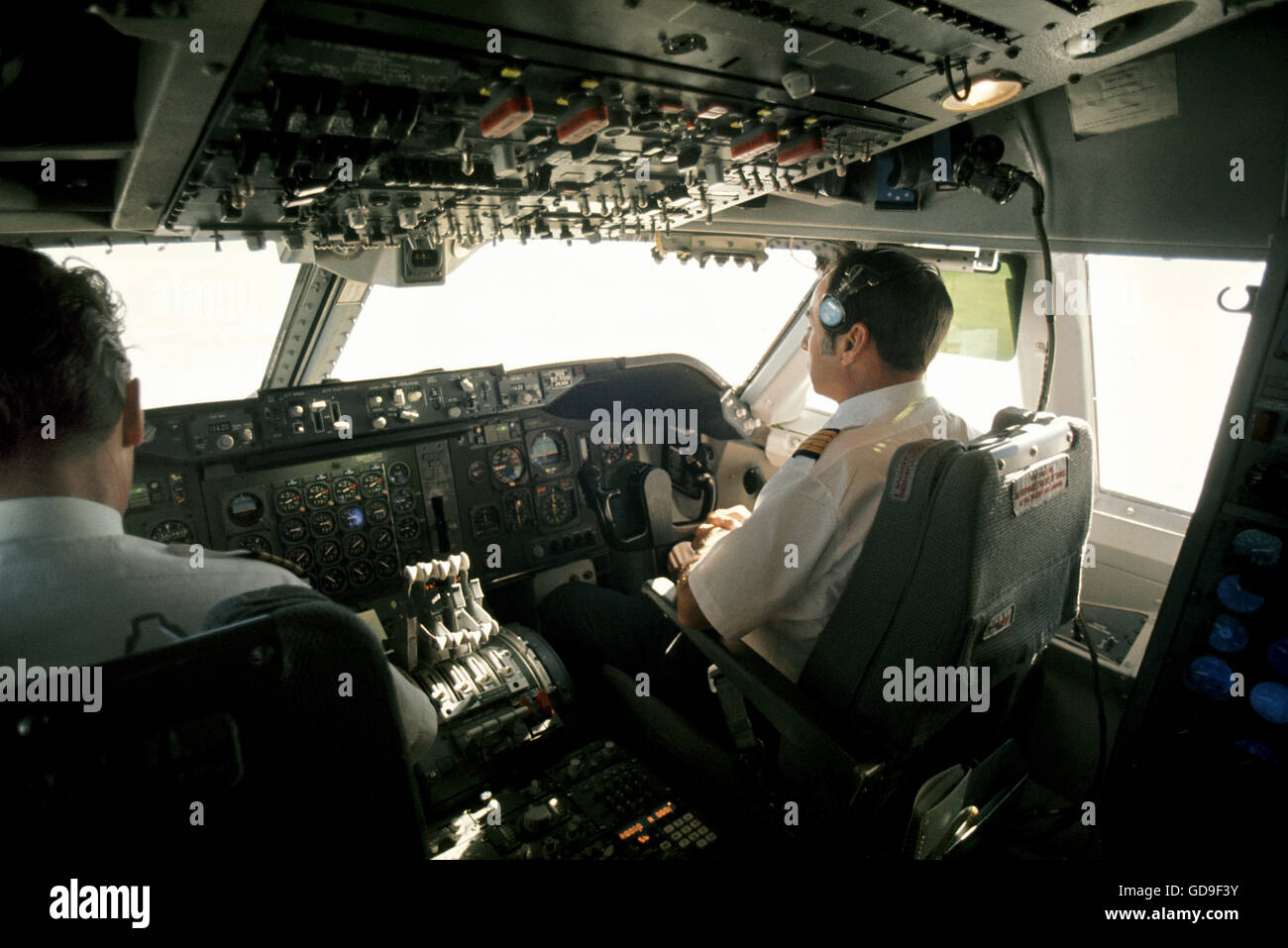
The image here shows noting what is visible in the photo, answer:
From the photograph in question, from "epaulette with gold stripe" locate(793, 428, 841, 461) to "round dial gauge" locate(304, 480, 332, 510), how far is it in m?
1.80

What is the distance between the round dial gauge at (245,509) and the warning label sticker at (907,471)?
2198 millimetres

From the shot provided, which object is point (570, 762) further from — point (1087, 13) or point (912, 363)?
point (1087, 13)

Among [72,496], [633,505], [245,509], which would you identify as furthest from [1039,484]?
[245,509]

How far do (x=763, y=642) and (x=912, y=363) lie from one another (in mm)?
815

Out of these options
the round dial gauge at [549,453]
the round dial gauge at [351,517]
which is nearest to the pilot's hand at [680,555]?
the round dial gauge at [549,453]

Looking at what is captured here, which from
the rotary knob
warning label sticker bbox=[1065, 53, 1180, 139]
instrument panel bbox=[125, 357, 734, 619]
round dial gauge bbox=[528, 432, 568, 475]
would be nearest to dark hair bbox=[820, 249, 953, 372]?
warning label sticker bbox=[1065, 53, 1180, 139]

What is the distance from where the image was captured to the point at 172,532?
237 centimetres

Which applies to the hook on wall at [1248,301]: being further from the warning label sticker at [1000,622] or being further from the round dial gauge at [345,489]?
the round dial gauge at [345,489]

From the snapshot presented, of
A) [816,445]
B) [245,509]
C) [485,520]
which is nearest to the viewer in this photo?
[816,445]

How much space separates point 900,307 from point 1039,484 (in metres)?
0.60

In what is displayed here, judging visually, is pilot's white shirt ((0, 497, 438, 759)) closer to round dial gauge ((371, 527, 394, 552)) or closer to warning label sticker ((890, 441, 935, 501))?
warning label sticker ((890, 441, 935, 501))

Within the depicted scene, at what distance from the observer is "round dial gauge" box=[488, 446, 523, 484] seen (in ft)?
9.77

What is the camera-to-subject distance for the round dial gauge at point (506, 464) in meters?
2.98

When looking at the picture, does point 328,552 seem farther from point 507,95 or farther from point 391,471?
point 507,95
